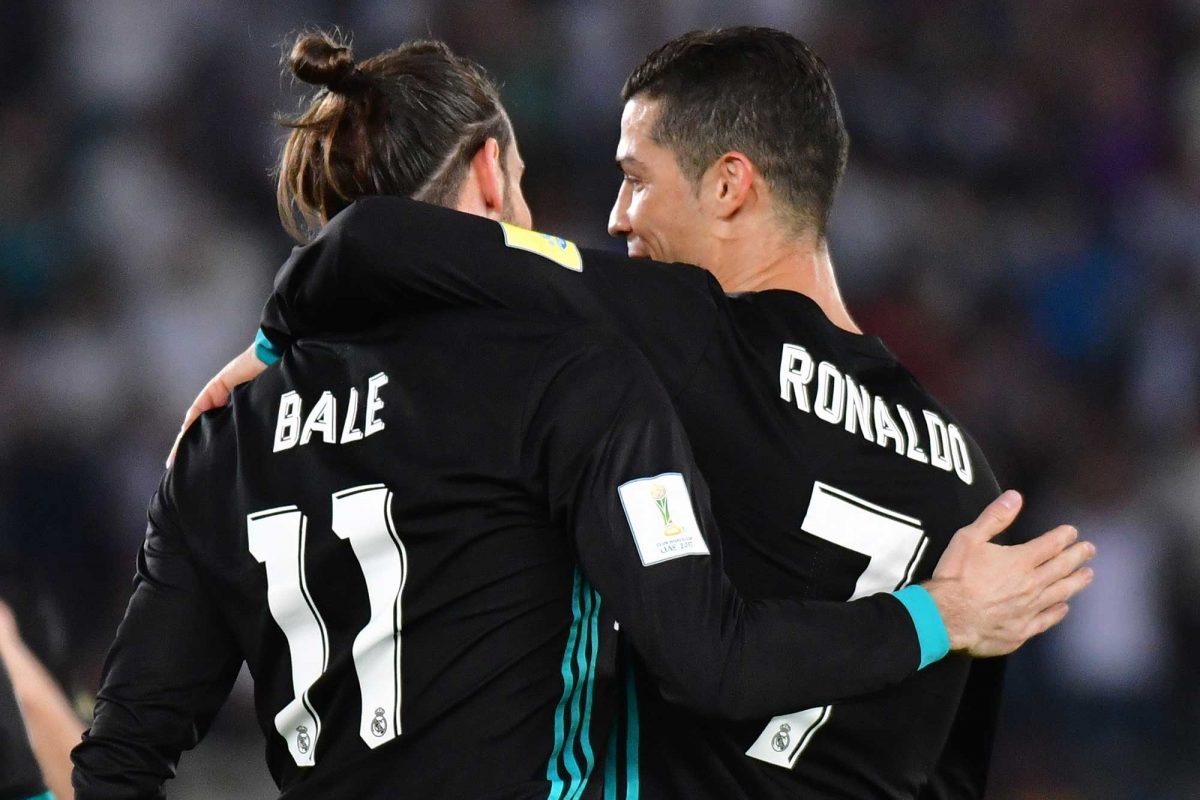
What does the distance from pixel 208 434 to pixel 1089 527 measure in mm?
3826

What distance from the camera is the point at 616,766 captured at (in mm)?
1549

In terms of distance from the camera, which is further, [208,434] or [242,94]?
[242,94]

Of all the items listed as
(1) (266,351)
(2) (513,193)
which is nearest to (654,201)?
(2) (513,193)

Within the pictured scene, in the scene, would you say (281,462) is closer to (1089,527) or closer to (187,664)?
(187,664)

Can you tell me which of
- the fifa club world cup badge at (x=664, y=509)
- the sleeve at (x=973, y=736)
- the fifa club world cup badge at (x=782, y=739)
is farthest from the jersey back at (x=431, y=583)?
the sleeve at (x=973, y=736)

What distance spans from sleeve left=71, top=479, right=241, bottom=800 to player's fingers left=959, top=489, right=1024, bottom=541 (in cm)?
87

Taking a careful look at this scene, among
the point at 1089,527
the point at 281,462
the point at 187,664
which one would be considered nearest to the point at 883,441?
the point at 281,462

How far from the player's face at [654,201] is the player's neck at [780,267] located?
55mm

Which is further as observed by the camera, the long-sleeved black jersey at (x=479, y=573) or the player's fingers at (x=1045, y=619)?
the player's fingers at (x=1045, y=619)

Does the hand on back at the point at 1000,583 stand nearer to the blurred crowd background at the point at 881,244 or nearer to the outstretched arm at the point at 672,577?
the outstretched arm at the point at 672,577

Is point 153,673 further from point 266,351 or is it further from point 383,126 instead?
point 383,126

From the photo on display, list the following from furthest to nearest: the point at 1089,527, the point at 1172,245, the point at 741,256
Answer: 1. the point at 1172,245
2. the point at 1089,527
3. the point at 741,256

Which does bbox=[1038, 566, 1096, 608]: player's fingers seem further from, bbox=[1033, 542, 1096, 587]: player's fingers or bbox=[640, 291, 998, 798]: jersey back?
bbox=[640, 291, 998, 798]: jersey back

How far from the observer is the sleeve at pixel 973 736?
1.83 meters
